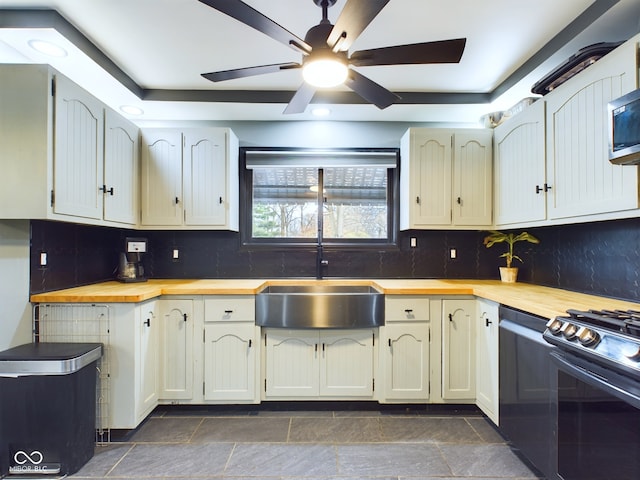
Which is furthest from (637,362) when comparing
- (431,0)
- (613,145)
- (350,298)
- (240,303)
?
(240,303)

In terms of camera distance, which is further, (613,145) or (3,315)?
(3,315)

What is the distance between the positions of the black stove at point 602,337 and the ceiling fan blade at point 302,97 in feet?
5.43

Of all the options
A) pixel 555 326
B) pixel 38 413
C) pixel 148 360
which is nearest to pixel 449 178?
pixel 555 326

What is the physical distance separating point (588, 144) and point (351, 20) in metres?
1.41

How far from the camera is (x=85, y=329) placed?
6.56 feet

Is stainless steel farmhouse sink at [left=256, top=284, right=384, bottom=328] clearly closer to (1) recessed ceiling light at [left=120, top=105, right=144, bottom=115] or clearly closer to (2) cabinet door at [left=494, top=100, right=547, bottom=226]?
(2) cabinet door at [left=494, top=100, right=547, bottom=226]

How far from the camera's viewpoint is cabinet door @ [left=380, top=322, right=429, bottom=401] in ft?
7.79

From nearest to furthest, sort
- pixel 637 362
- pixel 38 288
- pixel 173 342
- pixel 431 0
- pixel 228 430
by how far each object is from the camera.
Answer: pixel 637 362 < pixel 431 0 < pixel 38 288 < pixel 228 430 < pixel 173 342

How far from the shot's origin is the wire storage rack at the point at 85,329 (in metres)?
1.98

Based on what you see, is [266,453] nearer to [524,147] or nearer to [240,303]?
[240,303]

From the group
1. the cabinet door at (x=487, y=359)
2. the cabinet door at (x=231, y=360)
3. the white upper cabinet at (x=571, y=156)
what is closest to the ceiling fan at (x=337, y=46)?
the white upper cabinet at (x=571, y=156)

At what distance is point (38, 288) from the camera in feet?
6.57

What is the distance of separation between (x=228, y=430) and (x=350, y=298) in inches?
47.7

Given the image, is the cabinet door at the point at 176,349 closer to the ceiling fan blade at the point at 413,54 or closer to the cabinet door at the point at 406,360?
the cabinet door at the point at 406,360
